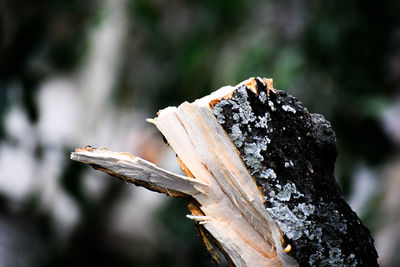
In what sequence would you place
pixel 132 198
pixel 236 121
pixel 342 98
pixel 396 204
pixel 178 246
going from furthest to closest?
1. pixel 132 198
2. pixel 178 246
3. pixel 396 204
4. pixel 342 98
5. pixel 236 121

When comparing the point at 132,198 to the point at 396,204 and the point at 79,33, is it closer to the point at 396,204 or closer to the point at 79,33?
the point at 79,33

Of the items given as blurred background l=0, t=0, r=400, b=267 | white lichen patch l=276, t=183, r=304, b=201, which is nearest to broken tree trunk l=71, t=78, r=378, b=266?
white lichen patch l=276, t=183, r=304, b=201

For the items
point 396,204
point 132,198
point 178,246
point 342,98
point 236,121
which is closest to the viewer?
point 236,121

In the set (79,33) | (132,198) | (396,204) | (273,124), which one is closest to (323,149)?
(273,124)

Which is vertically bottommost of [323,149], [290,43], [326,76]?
[323,149]

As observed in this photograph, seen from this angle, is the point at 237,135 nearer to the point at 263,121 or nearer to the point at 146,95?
the point at 263,121

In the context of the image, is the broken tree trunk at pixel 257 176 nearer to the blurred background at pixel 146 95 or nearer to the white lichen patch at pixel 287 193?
the white lichen patch at pixel 287 193

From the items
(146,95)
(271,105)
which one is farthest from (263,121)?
(146,95)
